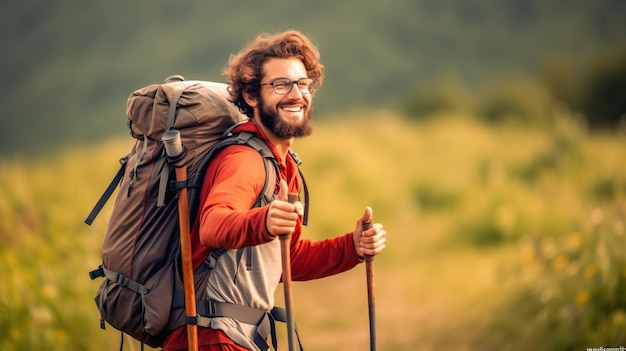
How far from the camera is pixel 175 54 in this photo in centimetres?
1791

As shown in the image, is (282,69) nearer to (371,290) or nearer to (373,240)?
(373,240)

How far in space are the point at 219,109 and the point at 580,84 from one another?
1235 cm

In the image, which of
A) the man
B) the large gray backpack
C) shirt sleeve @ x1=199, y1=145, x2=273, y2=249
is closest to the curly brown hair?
the man

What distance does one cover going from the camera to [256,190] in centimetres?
395

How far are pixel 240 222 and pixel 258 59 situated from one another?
0.96m

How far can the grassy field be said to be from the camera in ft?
25.4

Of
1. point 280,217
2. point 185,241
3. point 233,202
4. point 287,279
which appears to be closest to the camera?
point 280,217

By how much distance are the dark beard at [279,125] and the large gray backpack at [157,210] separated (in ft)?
0.42

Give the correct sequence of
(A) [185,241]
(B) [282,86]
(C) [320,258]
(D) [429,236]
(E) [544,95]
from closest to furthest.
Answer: (A) [185,241] → (B) [282,86] → (C) [320,258] → (D) [429,236] → (E) [544,95]

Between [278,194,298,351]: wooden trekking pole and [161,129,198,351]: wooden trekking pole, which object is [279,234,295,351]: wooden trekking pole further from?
[161,129,198,351]: wooden trekking pole

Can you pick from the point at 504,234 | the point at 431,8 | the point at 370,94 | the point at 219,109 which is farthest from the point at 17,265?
A: the point at 431,8

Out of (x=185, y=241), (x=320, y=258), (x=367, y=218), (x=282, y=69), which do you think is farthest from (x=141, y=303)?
(x=282, y=69)

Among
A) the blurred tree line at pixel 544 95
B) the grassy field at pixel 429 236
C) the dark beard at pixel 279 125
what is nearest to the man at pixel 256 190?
the dark beard at pixel 279 125

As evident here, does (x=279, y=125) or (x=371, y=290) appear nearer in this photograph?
(x=279, y=125)
